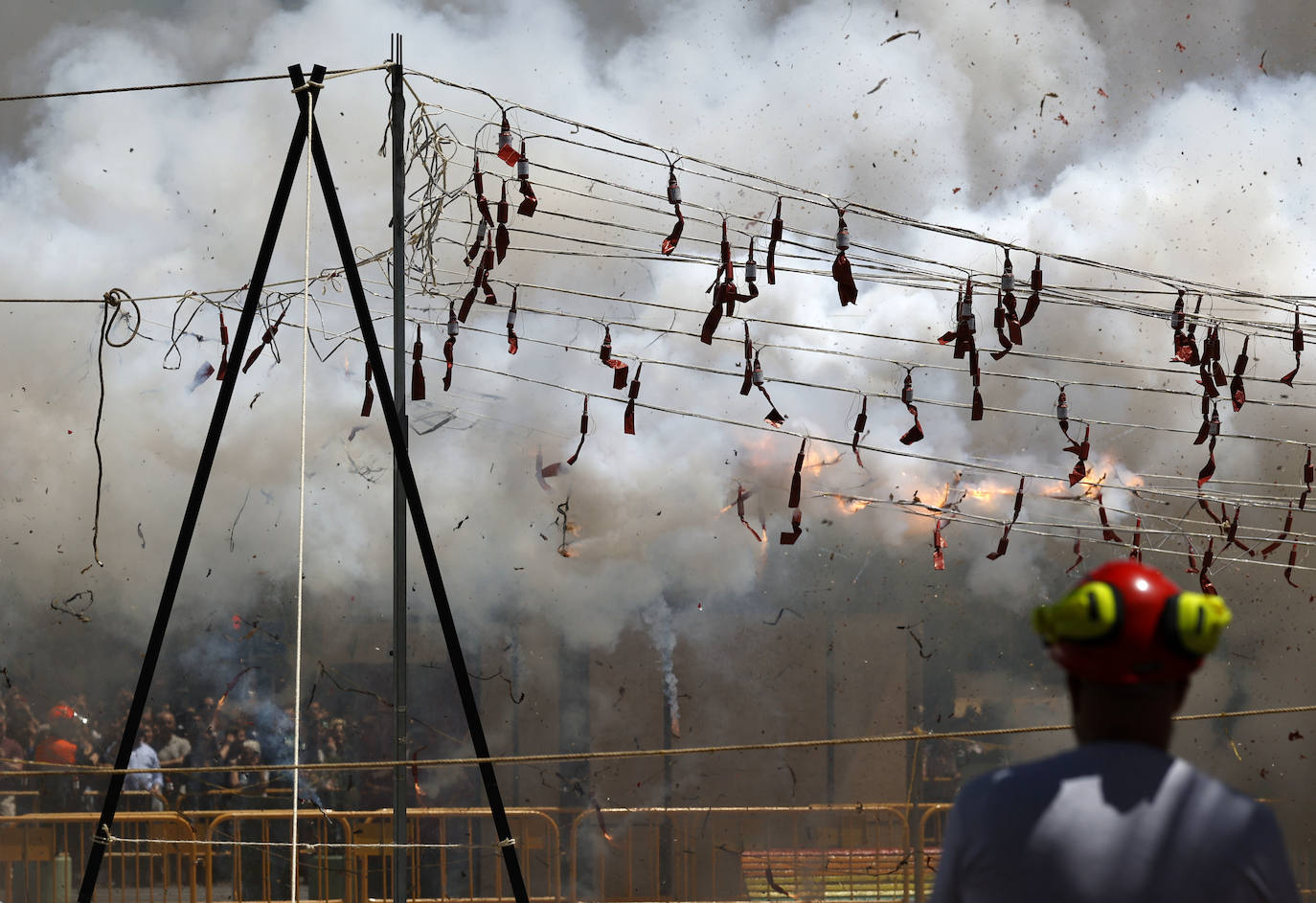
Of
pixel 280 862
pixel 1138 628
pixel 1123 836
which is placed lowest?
pixel 280 862

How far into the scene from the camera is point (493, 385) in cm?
1260

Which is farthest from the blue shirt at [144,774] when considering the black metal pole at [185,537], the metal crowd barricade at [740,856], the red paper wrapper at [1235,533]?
the red paper wrapper at [1235,533]

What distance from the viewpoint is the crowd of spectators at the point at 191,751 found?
39.3 ft

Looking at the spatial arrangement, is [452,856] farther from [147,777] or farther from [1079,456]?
Answer: [1079,456]

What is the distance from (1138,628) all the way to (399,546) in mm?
4573

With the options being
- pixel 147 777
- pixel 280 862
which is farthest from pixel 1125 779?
pixel 147 777

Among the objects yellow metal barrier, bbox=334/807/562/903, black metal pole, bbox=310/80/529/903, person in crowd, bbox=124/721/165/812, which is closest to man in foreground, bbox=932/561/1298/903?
black metal pole, bbox=310/80/529/903

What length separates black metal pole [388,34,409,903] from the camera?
18.6 ft

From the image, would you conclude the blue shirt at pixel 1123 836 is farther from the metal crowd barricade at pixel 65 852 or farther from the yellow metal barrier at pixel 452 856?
the yellow metal barrier at pixel 452 856

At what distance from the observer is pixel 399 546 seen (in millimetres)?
5930

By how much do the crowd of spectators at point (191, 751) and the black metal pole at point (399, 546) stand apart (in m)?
6.44

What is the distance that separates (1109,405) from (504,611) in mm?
6580

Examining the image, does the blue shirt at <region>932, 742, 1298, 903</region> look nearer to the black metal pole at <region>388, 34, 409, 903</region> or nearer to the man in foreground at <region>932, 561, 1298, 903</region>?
the man in foreground at <region>932, 561, 1298, 903</region>

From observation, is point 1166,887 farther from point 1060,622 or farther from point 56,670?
point 56,670
